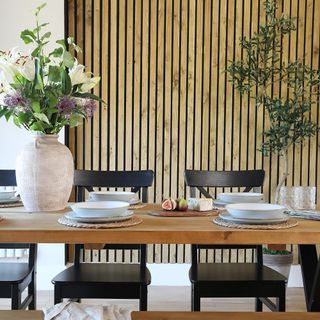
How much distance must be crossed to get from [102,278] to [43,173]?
0.79m

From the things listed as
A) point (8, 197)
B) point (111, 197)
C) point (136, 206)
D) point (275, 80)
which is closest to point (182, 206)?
point (136, 206)

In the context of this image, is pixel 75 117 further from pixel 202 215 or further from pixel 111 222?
pixel 202 215

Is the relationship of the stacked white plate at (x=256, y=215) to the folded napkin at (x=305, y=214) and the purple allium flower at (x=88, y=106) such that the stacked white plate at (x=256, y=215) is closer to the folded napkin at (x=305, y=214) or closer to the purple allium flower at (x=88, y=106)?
the folded napkin at (x=305, y=214)

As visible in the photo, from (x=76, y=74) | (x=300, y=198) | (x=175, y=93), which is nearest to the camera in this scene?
(x=76, y=74)

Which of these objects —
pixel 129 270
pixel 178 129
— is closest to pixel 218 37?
pixel 178 129

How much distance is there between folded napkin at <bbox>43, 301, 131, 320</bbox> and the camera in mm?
1376

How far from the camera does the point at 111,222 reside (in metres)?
1.64

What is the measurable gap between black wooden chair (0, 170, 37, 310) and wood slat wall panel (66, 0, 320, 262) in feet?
5.09

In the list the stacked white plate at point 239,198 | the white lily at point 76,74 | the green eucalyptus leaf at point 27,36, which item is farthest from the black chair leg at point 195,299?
the green eucalyptus leaf at point 27,36

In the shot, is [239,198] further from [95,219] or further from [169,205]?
[95,219]

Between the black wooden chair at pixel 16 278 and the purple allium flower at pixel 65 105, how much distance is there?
102 centimetres

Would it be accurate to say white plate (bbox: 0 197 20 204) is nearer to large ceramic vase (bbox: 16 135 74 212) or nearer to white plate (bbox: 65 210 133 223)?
large ceramic vase (bbox: 16 135 74 212)

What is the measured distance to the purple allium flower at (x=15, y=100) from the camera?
5.90 ft

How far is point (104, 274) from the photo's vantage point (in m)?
2.43
